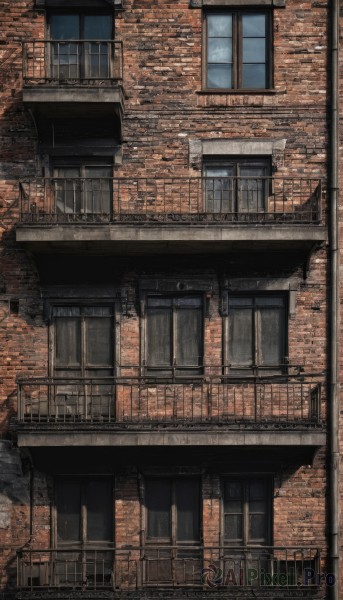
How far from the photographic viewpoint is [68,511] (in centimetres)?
1476

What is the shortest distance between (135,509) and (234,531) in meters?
1.83

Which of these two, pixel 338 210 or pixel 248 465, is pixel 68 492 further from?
pixel 338 210

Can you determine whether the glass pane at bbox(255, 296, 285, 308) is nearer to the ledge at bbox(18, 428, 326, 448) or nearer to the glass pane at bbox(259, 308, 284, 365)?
the glass pane at bbox(259, 308, 284, 365)

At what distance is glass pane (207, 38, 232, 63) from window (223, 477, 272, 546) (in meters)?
7.75

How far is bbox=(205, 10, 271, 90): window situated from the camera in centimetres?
1519

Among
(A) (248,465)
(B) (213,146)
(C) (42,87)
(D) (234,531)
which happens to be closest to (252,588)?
(D) (234,531)

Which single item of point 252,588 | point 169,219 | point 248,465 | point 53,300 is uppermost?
point 169,219

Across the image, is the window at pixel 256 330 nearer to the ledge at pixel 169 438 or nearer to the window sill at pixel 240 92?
the ledge at pixel 169 438

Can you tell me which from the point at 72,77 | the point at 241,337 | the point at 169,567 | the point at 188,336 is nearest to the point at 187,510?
the point at 169,567

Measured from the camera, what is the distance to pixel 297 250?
14719mm

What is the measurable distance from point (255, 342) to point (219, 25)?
19.5 ft

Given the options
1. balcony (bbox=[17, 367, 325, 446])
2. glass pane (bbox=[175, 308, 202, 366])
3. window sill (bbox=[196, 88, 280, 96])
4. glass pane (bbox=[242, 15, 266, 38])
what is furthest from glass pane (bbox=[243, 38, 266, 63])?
balcony (bbox=[17, 367, 325, 446])

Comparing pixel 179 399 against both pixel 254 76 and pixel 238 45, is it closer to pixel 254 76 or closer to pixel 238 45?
pixel 254 76

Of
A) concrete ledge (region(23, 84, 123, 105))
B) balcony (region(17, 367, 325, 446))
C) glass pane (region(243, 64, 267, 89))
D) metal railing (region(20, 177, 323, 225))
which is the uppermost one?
glass pane (region(243, 64, 267, 89))
